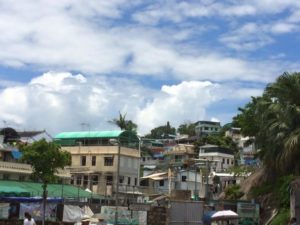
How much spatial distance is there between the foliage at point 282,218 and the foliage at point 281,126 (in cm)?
378

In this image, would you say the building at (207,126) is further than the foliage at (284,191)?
Yes

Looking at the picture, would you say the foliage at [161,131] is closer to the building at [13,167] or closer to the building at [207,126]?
the building at [207,126]

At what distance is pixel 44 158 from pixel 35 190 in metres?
14.1

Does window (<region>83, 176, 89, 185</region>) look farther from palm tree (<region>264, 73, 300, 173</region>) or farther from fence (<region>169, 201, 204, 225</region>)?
fence (<region>169, 201, 204, 225</region>)

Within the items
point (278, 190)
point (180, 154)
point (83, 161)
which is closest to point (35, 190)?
point (83, 161)

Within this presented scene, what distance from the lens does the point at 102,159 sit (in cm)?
7112

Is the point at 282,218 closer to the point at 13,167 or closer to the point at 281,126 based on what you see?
the point at 281,126

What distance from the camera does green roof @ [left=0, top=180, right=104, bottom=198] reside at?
157ft

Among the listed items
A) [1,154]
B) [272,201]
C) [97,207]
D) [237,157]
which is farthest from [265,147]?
[237,157]

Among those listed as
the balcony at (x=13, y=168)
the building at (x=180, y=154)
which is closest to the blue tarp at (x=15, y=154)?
the balcony at (x=13, y=168)

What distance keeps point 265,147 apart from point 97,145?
28922 millimetres

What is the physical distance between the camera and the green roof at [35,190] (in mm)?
47941

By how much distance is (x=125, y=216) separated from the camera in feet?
129

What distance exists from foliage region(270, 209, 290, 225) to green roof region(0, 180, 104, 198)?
64.9 feet
